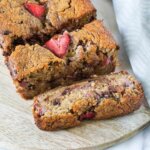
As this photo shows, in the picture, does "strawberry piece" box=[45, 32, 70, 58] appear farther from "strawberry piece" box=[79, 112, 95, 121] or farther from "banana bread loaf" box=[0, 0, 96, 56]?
"strawberry piece" box=[79, 112, 95, 121]

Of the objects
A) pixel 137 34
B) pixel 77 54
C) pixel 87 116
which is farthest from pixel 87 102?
pixel 137 34

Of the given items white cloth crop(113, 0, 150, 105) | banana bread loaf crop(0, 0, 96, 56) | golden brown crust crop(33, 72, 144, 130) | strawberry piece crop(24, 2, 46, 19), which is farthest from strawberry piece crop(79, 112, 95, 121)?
strawberry piece crop(24, 2, 46, 19)

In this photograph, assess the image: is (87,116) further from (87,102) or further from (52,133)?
(52,133)

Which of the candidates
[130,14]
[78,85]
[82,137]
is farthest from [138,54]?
[82,137]

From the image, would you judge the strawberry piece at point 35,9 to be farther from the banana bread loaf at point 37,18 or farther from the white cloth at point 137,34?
the white cloth at point 137,34

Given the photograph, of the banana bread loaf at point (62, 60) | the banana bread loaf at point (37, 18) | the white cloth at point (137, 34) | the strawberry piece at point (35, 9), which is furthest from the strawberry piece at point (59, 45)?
the white cloth at point (137, 34)

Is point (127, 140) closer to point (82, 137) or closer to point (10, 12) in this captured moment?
point (82, 137)

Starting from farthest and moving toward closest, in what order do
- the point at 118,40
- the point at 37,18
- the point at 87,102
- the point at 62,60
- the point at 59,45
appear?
the point at 118,40, the point at 37,18, the point at 59,45, the point at 62,60, the point at 87,102
